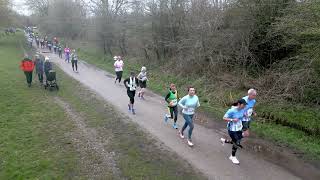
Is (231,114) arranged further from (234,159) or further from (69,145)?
(69,145)

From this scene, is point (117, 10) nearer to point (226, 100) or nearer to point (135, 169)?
point (226, 100)

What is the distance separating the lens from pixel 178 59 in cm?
2152

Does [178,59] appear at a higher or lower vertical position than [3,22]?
lower

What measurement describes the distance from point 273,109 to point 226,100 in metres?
2.38

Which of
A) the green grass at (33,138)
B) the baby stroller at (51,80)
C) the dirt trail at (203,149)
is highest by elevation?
the baby stroller at (51,80)

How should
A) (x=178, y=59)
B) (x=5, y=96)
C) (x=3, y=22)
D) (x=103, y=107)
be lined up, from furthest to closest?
1. (x=3, y=22)
2. (x=178, y=59)
3. (x=5, y=96)
4. (x=103, y=107)

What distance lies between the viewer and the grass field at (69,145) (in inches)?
316

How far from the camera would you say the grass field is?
8.02 meters

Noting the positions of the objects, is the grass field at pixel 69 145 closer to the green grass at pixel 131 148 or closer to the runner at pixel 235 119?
the green grass at pixel 131 148

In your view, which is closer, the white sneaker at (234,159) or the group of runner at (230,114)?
the group of runner at (230,114)

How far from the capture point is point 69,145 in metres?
9.73

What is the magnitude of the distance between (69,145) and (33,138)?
132 cm

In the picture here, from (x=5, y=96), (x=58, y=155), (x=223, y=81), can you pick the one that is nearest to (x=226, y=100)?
(x=223, y=81)

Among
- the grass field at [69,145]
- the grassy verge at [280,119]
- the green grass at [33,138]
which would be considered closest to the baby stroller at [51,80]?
the green grass at [33,138]
